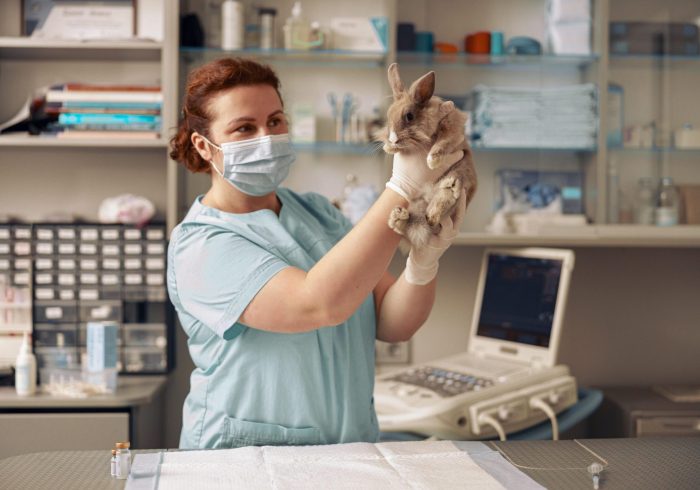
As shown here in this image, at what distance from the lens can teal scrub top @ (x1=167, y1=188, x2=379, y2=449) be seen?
1.40 metres

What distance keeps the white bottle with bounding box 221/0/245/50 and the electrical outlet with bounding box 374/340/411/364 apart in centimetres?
113

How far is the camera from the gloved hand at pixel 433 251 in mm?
1262

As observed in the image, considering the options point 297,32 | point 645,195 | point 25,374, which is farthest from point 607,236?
point 25,374

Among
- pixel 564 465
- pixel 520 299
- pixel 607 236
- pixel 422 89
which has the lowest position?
pixel 564 465

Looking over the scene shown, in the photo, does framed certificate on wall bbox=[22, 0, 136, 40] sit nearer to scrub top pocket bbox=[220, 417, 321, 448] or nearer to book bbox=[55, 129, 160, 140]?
book bbox=[55, 129, 160, 140]

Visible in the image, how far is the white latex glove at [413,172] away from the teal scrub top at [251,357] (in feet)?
0.83

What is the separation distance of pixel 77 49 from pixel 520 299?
1643 mm

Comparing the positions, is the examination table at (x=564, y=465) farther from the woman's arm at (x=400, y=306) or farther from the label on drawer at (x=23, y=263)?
the label on drawer at (x=23, y=263)

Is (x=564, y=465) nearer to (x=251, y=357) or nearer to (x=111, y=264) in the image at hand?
(x=251, y=357)

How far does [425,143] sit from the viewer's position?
3.97ft

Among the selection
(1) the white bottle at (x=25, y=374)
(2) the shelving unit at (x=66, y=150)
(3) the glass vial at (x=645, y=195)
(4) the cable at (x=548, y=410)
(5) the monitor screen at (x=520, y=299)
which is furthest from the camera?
(2) the shelving unit at (x=66, y=150)

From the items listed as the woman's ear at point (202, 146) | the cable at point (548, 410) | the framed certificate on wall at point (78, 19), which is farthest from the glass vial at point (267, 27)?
the cable at point (548, 410)

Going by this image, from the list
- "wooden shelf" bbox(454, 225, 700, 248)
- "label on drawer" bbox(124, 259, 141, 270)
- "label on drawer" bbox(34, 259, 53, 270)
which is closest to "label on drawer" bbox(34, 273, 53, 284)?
"label on drawer" bbox(34, 259, 53, 270)

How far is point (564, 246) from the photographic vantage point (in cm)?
287
